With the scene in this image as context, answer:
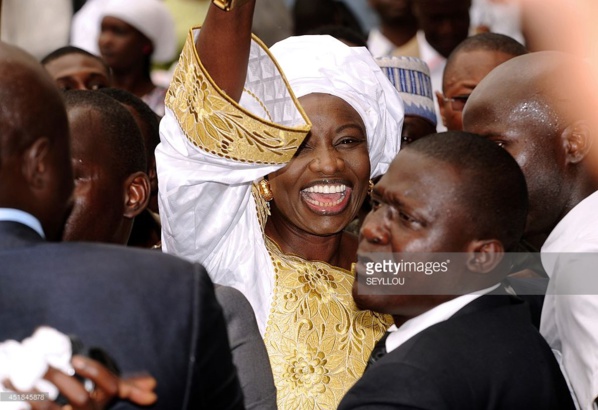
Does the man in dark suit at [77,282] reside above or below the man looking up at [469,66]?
above

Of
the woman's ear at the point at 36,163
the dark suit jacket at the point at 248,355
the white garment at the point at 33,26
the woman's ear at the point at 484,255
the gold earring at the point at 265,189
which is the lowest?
the white garment at the point at 33,26

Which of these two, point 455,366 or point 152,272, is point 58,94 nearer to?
point 152,272

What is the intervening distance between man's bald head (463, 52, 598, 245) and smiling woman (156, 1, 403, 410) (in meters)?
0.38

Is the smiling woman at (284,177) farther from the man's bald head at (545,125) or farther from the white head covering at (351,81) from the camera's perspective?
the man's bald head at (545,125)

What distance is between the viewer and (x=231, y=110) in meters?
3.00

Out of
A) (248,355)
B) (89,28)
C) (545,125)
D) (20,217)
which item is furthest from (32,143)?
(89,28)

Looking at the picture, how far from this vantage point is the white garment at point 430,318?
98.9 inches

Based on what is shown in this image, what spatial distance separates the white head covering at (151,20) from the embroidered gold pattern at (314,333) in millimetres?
3348

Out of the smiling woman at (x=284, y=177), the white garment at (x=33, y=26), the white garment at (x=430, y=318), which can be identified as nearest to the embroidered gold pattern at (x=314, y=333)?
the smiling woman at (x=284, y=177)

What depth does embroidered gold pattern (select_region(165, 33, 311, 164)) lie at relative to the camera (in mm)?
2990

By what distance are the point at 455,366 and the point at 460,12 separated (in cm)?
402

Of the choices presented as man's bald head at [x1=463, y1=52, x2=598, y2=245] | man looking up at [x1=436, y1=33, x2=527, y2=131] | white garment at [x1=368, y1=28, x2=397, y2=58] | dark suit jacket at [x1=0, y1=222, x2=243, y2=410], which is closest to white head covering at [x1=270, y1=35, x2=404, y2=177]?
man's bald head at [x1=463, y1=52, x2=598, y2=245]

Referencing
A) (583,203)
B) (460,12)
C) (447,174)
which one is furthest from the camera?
(460,12)

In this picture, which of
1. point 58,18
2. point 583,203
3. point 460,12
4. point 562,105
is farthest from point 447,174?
point 58,18
